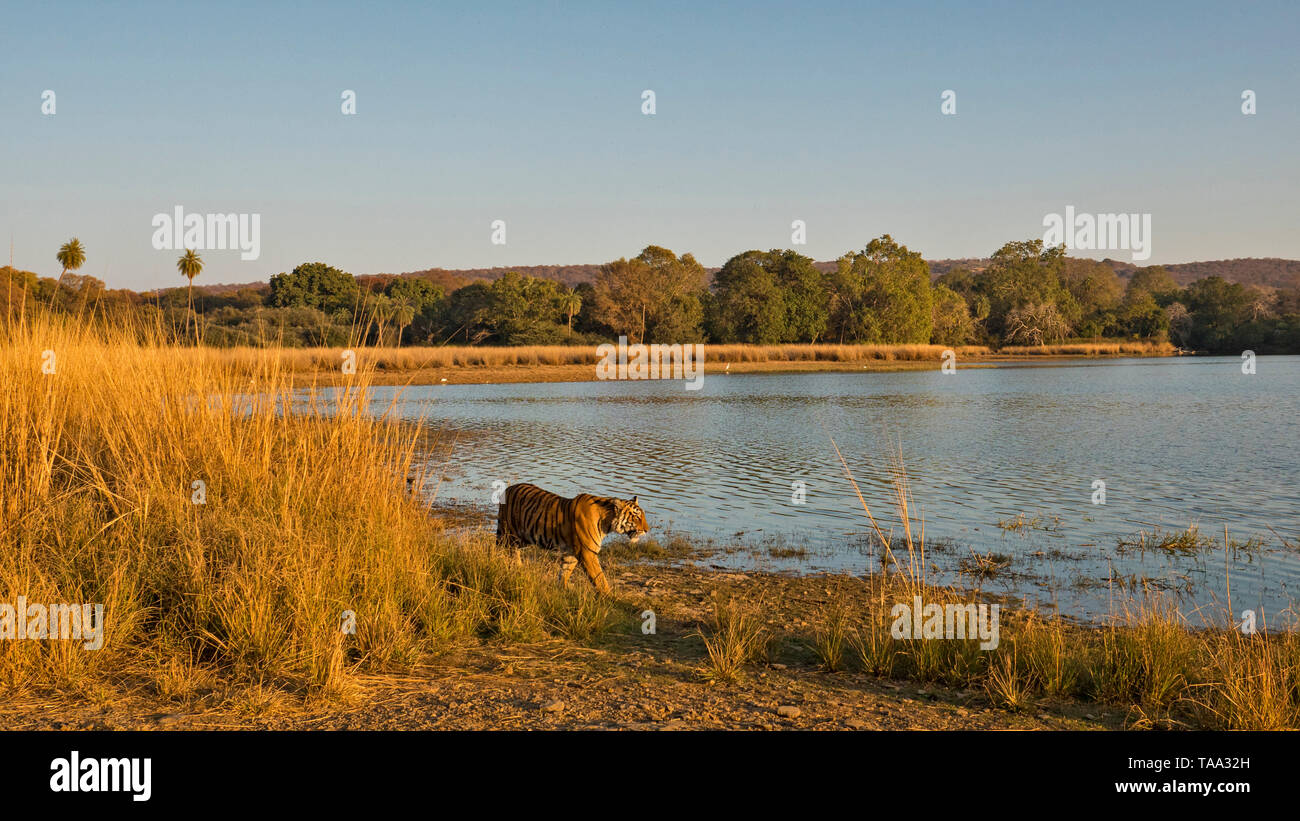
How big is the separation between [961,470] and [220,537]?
1380cm

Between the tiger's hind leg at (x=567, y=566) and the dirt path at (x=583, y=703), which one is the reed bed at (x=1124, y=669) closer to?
the dirt path at (x=583, y=703)

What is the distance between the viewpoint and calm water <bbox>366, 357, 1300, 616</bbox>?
9500mm

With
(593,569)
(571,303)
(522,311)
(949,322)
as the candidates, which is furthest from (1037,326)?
(593,569)

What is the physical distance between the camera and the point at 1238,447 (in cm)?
1878

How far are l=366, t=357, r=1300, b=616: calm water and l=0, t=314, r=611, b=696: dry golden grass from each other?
117 centimetres

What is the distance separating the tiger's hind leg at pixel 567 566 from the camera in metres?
7.06

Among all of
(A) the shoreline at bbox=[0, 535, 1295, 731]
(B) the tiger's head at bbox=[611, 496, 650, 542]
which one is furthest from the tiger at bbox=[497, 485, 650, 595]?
(A) the shoreline at bbox=[0, 535, 1295, 731]

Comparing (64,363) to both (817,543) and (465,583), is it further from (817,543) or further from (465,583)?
(817,543)

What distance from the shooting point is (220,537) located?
561cm

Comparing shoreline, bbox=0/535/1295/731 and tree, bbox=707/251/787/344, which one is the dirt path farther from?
tree, bbox=707/251/787/344

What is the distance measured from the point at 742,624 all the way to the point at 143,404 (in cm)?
506

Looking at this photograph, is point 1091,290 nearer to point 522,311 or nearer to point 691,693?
point 522,311

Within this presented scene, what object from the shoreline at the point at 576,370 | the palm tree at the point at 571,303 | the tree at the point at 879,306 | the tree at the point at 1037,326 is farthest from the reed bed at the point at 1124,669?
the tree at the point at 1037,326
